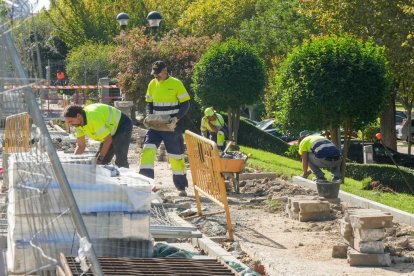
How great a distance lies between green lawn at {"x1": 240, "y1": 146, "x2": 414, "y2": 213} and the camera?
45.1 feet

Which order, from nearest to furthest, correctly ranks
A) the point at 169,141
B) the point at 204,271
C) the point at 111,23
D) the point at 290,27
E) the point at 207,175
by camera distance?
the point at 204,271 < the point at 207,175 < the point at 169,141 < the point at 290,27 < the point at 111,23

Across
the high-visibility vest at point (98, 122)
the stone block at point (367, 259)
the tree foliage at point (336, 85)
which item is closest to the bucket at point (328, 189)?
the high-visibility vest at point (98, 122)

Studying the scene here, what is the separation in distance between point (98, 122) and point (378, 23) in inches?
655

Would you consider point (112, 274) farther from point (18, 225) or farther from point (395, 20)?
point (395, 20)

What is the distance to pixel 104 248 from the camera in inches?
326

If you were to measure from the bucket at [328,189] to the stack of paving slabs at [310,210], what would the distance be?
4.21 feet

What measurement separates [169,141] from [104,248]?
6121 mm

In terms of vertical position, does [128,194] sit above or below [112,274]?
above

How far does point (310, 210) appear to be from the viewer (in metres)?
12.3

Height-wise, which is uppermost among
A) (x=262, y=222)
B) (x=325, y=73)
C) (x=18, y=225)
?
(x=325, y=73)

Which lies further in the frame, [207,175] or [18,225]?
[207,175]

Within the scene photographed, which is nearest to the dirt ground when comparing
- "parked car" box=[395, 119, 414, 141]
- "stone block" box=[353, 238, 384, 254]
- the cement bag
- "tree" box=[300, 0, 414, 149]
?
"stone block" box=[353, 238, 384, 254]

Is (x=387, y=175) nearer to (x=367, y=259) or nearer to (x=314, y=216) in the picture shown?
(x=314, y=216)

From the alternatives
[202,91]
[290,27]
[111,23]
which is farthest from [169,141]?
[111,23]
